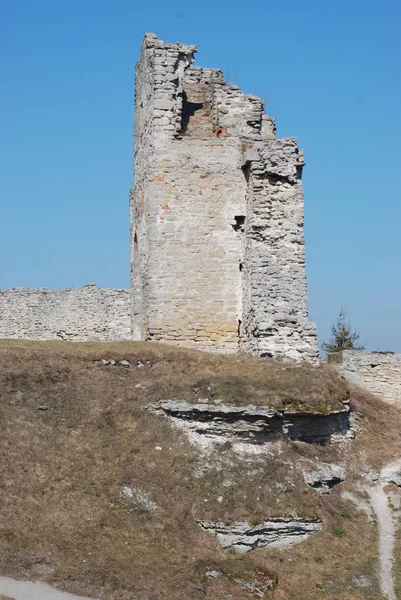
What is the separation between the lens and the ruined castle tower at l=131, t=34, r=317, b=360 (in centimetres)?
2078

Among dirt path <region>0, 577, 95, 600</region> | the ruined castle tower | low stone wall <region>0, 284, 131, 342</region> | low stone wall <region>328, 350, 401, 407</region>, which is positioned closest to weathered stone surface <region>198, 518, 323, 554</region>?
dirt path <region>0, 577, 95, 600</region>

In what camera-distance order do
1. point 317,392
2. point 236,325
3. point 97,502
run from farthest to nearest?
point 236,325, point 317,392, point 97,502

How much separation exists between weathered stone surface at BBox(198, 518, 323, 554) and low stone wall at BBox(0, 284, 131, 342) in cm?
1651

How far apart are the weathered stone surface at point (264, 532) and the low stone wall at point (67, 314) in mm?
16505

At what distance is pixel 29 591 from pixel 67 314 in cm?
2069

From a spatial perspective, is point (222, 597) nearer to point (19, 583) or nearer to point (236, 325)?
point (19, 583)

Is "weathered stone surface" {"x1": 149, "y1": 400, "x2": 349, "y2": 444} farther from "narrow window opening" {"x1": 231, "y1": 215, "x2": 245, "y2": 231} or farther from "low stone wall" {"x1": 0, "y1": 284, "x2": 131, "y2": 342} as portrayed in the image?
"low stone wall" {"x1": 0, "y1": 284, "x2": 131, "y2": 342}

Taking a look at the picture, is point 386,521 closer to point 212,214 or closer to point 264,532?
point 264,532

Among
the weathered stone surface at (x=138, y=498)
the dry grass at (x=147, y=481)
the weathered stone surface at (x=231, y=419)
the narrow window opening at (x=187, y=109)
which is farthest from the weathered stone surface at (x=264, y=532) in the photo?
the narrow window opening at (x=187, y=109)

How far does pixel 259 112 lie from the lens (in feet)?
73.0

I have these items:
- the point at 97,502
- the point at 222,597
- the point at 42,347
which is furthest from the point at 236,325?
the point at 222,597

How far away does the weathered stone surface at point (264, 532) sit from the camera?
1447cm

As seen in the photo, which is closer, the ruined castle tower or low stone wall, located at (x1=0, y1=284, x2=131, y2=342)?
the ruined castle tower

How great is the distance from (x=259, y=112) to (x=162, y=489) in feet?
37.3
